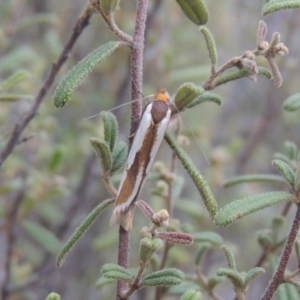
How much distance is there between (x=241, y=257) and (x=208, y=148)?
681mm

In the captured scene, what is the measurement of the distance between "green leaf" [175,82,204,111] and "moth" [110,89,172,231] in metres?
0.03

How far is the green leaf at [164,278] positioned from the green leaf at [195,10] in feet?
1.59

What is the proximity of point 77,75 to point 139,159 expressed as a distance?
6.5 inches

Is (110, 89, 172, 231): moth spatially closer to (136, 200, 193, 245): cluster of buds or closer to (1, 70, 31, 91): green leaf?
(136, 200, 193, 245): cluster of buds

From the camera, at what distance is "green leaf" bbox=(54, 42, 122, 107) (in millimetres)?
837

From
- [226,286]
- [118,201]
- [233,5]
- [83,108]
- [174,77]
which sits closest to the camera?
[118,201]

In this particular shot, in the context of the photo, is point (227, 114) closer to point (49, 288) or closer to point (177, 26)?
point (177, 26)

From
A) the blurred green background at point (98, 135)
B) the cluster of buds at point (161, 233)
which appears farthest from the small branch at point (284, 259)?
the blurred green background at point (98, 135)

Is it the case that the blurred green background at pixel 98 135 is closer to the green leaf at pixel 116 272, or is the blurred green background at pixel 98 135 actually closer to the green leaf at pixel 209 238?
the green leaf at pixel 209 238

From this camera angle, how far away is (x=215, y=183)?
2143 mm

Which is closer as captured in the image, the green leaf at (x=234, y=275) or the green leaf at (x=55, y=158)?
the green leaf at (x=234, y=275)

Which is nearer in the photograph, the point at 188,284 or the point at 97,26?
the point at 188,284

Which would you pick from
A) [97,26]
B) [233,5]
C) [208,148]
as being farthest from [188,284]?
[233,5]

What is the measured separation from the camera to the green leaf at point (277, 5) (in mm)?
840
